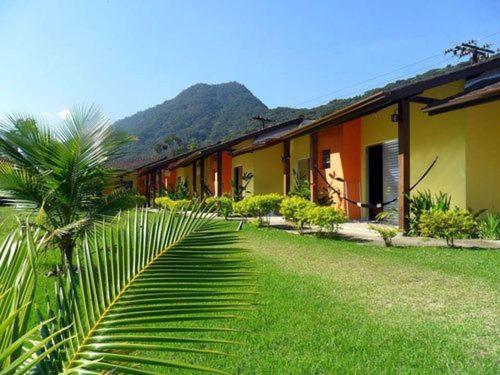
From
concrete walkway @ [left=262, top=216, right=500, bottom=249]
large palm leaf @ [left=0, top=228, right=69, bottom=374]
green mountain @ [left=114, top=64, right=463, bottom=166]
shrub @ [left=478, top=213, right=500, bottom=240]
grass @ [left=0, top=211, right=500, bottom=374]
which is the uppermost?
green mountain @ [left=114, top=64, right=463, bottom=166]

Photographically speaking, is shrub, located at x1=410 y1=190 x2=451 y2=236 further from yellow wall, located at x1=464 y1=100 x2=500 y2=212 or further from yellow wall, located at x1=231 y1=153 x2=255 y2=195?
yellow wall, located at x1=231 y1=153 x2=255 y2=195

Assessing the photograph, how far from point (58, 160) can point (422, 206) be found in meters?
6.64

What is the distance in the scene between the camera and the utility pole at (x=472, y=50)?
19078mm

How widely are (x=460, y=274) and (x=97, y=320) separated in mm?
5052

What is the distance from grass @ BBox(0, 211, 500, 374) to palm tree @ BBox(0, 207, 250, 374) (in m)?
0.27

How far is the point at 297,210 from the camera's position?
10.2m

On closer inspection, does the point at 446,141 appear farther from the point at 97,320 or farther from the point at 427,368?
the point at 97,320

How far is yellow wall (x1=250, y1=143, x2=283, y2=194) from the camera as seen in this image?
722 inches

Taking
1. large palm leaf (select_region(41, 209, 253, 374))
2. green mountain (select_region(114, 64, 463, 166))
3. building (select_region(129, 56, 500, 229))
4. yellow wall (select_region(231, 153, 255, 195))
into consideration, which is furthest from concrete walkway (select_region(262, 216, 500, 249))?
green mountain (select_region(114, 64, 463, 166))

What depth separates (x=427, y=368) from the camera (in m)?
2.96

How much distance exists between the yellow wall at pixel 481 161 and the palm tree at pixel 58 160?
6.74m

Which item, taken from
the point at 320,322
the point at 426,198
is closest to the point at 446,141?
the point at 426,198

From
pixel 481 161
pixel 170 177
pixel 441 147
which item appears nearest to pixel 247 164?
pixel 441 147

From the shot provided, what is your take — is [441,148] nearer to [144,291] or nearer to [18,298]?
[144,291]
